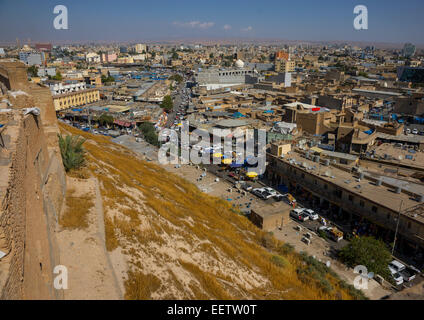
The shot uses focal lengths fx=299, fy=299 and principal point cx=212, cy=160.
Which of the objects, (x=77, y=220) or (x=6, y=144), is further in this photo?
(x=77, y=220)

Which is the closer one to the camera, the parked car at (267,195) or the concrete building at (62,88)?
the parked car at (267,195)

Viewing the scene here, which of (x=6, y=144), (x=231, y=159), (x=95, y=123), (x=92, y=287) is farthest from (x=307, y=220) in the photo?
(x=95, y=123)

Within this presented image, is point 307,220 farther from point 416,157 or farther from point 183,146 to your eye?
point 183,146

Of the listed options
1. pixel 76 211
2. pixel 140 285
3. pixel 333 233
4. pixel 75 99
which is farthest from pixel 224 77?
pixel 140 285

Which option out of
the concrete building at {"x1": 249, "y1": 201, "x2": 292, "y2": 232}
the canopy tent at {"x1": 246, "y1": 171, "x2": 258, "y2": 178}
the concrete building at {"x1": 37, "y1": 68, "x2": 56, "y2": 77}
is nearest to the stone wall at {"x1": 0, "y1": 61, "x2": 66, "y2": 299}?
the concrete building at {"x1": 249, "y1": 201, "x2": 292, "y2": 232}

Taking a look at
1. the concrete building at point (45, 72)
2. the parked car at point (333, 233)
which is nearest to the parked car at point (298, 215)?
the parked car at point (333, 233)

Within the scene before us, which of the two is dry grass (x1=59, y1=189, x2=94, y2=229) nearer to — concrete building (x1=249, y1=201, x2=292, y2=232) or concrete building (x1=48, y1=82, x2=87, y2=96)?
concrete building (x1=249, y1=201, x2=292, y2=232)

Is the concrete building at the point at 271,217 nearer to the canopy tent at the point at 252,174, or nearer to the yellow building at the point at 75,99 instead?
the canopy tent at the point at 252,174
